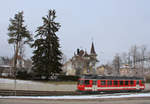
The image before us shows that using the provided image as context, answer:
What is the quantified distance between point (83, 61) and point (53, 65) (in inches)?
Answer: 691

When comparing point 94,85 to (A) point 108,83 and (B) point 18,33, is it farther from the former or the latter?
(B) point 18,33

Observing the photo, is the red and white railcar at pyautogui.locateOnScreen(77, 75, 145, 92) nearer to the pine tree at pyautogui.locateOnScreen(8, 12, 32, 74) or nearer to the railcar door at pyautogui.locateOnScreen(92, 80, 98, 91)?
the railcar door at pyautogui.locateOnScreen(92, 80, 98, 91)

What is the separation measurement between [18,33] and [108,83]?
28.3 m

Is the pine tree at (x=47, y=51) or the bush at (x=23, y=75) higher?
the pine tree at (x=47, y=51)

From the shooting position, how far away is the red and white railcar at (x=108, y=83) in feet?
89.8

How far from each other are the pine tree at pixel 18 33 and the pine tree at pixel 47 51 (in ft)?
12.0

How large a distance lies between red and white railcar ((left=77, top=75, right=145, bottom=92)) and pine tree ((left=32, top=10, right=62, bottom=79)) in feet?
57.4

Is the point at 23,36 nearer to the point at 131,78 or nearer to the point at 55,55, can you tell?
the point at 55,55

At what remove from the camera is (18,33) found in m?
47.6

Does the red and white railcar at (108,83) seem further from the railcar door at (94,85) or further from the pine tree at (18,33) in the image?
the pine tree at (18,33)

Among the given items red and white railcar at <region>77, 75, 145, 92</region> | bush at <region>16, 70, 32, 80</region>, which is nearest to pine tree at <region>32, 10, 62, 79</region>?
bush at <region>16, 70, 32, 80</region>

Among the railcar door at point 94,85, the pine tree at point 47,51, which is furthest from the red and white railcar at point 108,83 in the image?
the pine tree at point 47,51

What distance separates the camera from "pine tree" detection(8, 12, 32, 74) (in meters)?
47.4

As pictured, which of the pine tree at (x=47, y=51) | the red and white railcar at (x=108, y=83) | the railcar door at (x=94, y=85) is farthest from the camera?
the pine tree at (x=47, y=51)
